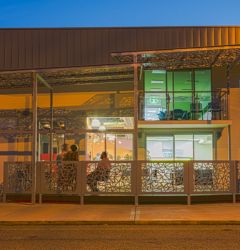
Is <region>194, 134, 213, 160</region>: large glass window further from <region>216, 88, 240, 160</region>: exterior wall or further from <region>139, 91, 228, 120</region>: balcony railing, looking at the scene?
<region>139, 91, 228, 120</region>: balcony railing

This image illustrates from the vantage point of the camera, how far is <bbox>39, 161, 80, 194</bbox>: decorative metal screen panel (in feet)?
53.4

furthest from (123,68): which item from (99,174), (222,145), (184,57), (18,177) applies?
(222,145)

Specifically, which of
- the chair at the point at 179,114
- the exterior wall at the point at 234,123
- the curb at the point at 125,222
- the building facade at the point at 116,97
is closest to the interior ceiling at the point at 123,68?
the building facade at the point at 116,97

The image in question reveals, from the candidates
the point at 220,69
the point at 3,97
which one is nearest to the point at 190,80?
the point at 220,69

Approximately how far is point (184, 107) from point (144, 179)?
301 inches

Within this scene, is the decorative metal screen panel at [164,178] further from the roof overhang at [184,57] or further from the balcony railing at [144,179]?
the roof overhang at [184,57]

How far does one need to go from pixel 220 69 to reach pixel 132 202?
364 inches

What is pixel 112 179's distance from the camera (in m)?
16.1

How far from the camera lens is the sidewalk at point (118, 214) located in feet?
42.2

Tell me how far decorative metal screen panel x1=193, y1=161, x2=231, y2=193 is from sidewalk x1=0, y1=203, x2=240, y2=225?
53cm

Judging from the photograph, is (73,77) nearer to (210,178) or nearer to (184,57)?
(184,57)
